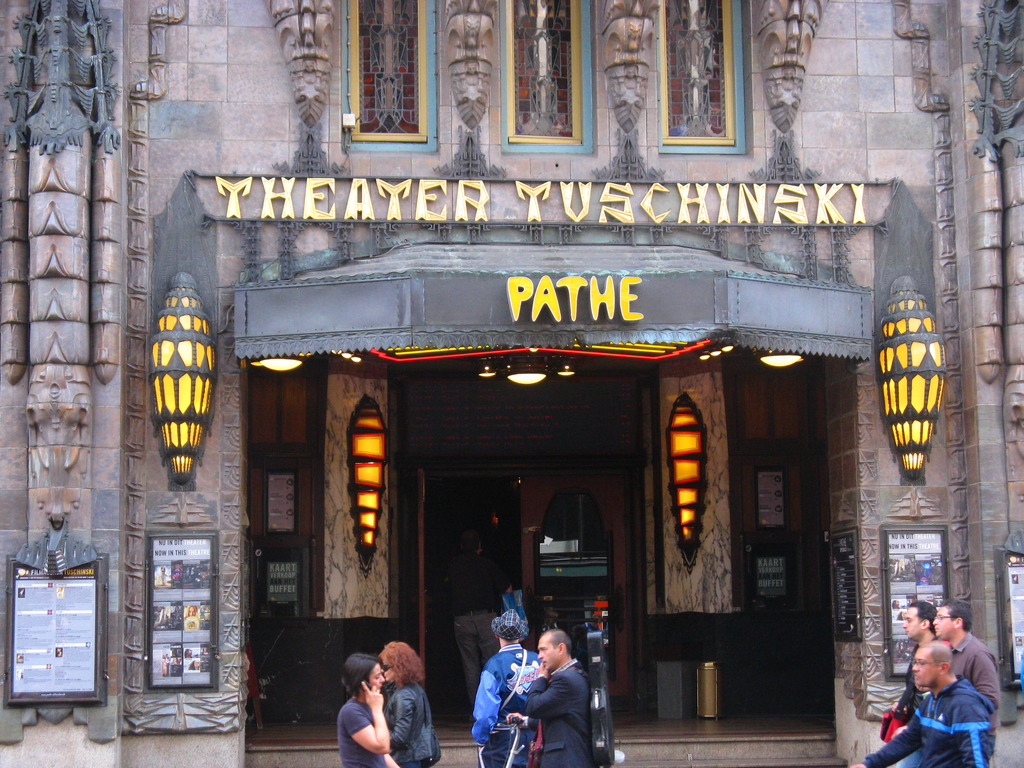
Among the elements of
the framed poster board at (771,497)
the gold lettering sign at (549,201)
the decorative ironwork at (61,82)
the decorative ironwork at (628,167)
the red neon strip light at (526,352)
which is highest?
the decorative ironwork at (61,82)

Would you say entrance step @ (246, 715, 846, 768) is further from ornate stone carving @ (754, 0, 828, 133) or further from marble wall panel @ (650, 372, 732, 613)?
ornate stone carving @ (754, 0, 828, 133)

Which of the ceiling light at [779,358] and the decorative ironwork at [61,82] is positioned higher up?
the decorative ironwork at [61,82]

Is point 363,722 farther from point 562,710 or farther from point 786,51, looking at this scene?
point 786,51

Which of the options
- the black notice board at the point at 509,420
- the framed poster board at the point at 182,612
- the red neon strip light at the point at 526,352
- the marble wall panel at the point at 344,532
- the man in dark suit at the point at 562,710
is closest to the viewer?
the man in dark suit at the point at 562,710

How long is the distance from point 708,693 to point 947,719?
7553 mm

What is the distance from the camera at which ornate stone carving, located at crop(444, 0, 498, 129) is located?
14125mm

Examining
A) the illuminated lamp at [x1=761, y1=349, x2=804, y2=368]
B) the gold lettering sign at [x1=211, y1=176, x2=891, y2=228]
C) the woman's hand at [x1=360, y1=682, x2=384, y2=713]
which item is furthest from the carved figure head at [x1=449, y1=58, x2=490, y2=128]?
the woman's hand at [x1=360, y1=682, x2=384, y2=713]

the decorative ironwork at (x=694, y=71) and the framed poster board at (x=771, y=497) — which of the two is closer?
the decorative ironwork at (x=694, y=71)

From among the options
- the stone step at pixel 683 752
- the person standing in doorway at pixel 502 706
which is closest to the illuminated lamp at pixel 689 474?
the stone step at pixel 683 752

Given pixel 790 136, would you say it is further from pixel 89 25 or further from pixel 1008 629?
pixel 89 25

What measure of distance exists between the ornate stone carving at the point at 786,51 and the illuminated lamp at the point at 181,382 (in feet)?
18.0

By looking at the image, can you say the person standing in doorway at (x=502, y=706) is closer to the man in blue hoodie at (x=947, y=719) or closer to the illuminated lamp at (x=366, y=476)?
the man in blue hoodie at (x=947, y=719)

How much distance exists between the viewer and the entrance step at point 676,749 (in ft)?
46.5

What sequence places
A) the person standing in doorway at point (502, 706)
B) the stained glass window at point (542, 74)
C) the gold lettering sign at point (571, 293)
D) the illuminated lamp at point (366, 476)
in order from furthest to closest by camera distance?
the illuminated lamp at point (366, 476)
the stained glass window at point (542, 74)
the gold lettering sign at point (571, 293)
the person standing in doorway at point (502, 706)
